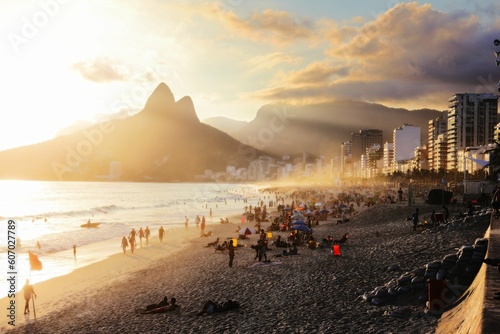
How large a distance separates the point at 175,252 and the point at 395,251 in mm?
16937

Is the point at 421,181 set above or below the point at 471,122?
below

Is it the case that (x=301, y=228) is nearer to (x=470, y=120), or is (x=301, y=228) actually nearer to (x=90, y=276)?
(x=90, y=276)

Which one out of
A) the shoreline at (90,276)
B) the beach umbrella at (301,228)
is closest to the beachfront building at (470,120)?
the beach umbrella at (301,228)

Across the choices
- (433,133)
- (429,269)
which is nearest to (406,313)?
(429,269)

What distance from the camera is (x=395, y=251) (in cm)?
1875

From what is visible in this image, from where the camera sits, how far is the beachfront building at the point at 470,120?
5600 inches

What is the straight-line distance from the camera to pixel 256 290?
15984 mm

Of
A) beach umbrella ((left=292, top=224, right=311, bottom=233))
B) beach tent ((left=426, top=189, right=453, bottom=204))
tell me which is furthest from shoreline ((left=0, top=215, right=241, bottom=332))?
beach tent ((left=426, top=189, right=453, bottom=204))

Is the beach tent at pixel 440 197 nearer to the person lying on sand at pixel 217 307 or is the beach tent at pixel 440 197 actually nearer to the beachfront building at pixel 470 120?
the person lying on sand at pixel 217 307

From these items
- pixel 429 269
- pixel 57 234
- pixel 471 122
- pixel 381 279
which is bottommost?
pixel 57 234

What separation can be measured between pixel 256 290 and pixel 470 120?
15486 cm

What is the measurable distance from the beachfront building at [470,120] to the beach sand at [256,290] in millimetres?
134159

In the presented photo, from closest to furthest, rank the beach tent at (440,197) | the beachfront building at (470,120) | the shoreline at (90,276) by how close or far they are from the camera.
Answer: the shoreline at (90,276), the beach tent at (440,197), the beachfront building at (470,120)

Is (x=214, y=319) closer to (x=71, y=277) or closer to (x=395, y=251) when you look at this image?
(x=395, y=251)
